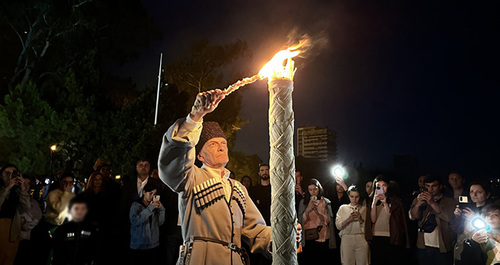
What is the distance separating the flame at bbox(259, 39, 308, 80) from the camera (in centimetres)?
301

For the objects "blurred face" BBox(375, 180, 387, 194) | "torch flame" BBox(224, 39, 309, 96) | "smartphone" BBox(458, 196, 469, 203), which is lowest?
"smartphone" BBox(458, 196, 469, 203)

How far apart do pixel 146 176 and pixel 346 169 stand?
13.9 feet

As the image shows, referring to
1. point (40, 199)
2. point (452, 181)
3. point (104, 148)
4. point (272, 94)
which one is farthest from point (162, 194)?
point (104, 148)

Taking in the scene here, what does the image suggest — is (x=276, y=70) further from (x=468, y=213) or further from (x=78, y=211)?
(x=468, y=213)

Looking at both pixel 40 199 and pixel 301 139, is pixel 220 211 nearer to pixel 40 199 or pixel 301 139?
pixel 40 199

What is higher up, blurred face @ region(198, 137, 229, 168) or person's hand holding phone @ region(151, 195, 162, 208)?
blurred face @ region(198, 137, 229, 168)

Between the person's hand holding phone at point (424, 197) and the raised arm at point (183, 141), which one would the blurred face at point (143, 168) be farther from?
the person's hand holding phone at point (424, 197)

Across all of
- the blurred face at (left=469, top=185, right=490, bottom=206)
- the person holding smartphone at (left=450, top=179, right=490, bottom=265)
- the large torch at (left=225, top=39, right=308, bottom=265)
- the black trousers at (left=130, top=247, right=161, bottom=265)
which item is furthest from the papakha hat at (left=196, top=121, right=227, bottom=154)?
the blurred face at (left=469, top=185, right=490, bottom=206)

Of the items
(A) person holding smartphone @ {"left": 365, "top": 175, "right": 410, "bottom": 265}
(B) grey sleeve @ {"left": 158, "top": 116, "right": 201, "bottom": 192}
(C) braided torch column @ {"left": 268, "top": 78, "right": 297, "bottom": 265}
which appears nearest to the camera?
(C) braided torch column @ {"left": 268, "top": 78, "right": 297, "bottom": 265}

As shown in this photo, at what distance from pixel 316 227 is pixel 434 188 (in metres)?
2.29

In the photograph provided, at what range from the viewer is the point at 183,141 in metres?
3.01

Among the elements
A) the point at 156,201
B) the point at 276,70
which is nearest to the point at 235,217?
the point at 276,70

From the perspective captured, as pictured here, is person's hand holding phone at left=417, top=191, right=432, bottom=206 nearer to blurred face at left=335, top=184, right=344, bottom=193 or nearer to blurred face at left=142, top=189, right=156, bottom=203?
blurred face at left=335, top=184, right=344, bottom=193

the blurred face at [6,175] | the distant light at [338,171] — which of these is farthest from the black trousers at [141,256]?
the distant light at [338,171]
